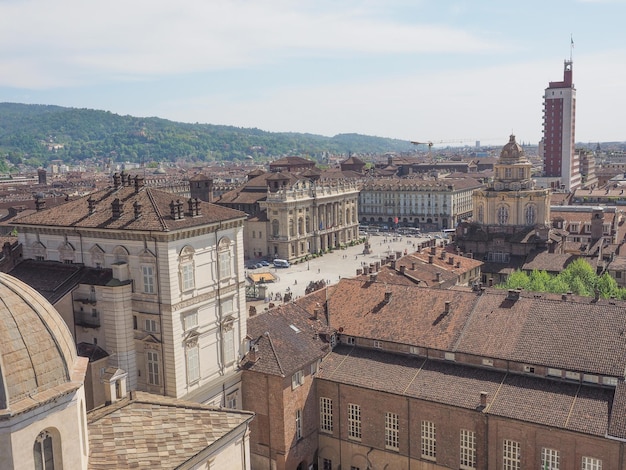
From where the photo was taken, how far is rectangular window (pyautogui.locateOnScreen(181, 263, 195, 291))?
4775 cm

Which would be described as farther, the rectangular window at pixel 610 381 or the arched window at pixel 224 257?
the arched window at pixel 224 257

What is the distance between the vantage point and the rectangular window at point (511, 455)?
146 ft

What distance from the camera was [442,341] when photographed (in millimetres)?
52375

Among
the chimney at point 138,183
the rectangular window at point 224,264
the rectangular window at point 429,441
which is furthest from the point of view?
the chimney at point 138,183

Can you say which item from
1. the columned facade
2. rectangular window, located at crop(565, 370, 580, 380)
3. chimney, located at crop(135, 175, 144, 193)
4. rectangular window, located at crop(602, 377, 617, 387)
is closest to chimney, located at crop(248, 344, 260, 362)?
chimney, located at crop(135, 175, 144, 193)

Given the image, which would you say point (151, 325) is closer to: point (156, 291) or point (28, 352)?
point (156, 291)

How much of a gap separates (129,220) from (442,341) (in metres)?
26.7

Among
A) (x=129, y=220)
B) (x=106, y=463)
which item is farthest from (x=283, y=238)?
(x=106, y=463)

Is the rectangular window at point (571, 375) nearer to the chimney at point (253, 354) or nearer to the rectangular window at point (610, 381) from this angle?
the rectangular window at point (610, 381)

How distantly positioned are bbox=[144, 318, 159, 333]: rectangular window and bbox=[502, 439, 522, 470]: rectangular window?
2641cm

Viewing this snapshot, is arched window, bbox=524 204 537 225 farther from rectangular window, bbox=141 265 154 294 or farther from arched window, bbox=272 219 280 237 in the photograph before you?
rectangular window, bbox=141 265 154 294

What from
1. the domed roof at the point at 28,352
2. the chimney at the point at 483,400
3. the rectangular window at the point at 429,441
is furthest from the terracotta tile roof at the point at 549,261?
the domed roof at the point at 28,352

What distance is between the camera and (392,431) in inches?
1962

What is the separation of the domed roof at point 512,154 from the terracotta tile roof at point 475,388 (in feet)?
267
